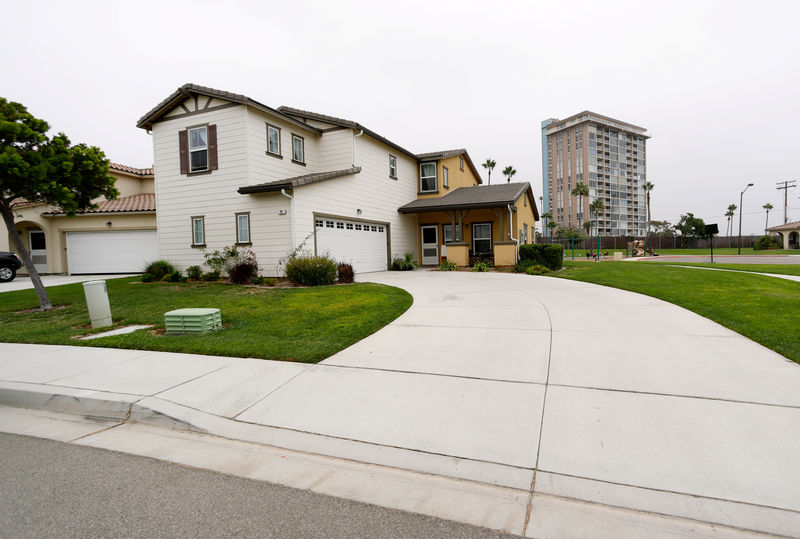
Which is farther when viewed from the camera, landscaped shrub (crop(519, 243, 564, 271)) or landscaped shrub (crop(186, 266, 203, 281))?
landscaped shrub (crop(519, 243, 564, 271))

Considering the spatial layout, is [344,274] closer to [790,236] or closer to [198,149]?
[198,149]

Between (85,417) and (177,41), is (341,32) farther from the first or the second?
(85,417)

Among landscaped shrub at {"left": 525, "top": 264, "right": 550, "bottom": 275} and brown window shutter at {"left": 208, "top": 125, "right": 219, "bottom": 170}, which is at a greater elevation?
brown window shutter at {"left": 208, "top": 125, "right": 219, "bottom": 170}

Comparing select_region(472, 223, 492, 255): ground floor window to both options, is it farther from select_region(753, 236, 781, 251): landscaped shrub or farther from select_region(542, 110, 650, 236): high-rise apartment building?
select_region(542, 110, 650, 236): high-rise apartment building

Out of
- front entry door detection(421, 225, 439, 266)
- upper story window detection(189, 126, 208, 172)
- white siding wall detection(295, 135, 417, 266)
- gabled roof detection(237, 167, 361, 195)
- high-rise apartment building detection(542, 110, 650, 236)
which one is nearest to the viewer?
gabled roof detection(237, 167, 361, 195)

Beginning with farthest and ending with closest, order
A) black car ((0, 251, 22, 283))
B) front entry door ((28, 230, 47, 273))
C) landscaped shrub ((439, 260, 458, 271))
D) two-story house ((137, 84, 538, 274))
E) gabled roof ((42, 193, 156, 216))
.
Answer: front entry door ((28, 230, 47, 273)) → gabled roof ((42, 193, 156, 216)) → landscaped shrub ((439, 260, 458, 271)) → black car ((0, 251, 22, 283)) → two-story house ((137, 84, 538, 274))

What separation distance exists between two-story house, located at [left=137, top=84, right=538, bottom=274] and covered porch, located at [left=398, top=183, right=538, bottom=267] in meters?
0.16

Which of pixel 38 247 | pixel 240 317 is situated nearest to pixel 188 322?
pixel 240 317

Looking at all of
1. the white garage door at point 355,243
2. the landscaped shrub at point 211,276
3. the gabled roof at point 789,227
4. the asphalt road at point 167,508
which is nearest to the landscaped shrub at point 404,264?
the white garage door at point 355,243

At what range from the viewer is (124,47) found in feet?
46.6

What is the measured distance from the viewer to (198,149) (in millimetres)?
15438

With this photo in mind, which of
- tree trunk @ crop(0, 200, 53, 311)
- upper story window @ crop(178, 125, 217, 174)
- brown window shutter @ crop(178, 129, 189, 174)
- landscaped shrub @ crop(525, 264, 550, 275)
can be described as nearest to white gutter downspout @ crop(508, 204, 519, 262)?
landscaped shrub @ crop(525, 264, 550, 275)

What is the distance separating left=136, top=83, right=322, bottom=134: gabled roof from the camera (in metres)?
14.2

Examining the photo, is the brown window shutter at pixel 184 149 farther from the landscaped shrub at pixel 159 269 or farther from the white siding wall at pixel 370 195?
the white siding wall at pixel 370 195
